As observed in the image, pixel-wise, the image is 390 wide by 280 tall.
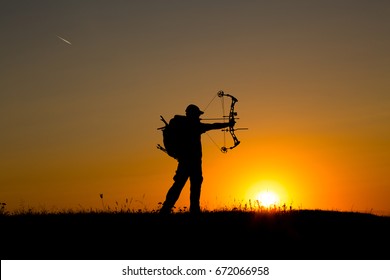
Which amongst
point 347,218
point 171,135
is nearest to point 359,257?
point 347,218

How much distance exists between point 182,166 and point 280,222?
296 cm

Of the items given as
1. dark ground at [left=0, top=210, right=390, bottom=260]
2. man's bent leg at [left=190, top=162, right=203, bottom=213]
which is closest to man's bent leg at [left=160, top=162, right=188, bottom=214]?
man's bent leg at [left=190, top=162, right=203, bottom=213]

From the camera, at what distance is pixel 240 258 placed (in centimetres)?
1370

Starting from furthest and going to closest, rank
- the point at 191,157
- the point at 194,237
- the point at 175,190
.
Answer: the point at 175,190, the point at 191,157, the point at 194,237

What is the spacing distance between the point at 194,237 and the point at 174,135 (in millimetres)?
4052

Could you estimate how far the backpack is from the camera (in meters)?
18.4

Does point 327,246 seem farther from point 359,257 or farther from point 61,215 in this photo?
point 61,215

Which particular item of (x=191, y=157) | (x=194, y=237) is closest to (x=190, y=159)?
(x=191, y=157)

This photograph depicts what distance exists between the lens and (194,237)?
15.1m

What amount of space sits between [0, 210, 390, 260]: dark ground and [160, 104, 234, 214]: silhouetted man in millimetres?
692

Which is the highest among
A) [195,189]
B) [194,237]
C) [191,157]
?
[191,157]

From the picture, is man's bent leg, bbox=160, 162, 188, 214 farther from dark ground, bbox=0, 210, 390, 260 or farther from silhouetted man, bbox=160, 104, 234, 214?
dark ground, bbox=0, 210, 390, 260

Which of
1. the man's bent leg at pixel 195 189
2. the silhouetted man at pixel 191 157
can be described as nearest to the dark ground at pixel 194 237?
the man's bent leg at pixel 195 189

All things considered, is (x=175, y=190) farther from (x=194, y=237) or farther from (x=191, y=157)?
(x=194, y=237)
